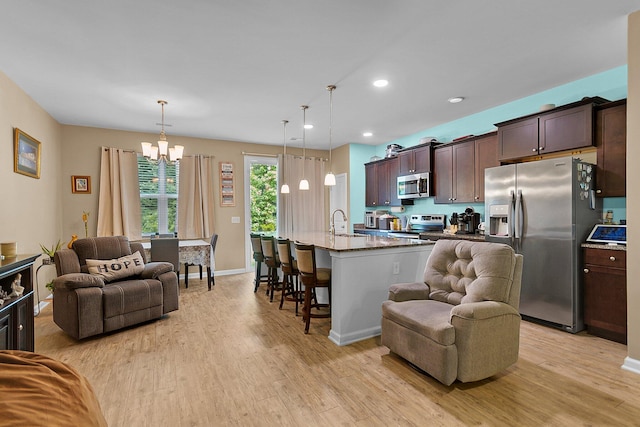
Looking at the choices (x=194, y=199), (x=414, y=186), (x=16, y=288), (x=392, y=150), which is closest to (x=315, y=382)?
(x=16, y=288)

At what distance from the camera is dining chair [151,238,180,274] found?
15.1 feet

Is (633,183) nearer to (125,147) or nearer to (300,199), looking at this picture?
(300,199)

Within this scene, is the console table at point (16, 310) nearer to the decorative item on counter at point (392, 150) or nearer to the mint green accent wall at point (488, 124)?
the mint green accent wall at point (488, 124)

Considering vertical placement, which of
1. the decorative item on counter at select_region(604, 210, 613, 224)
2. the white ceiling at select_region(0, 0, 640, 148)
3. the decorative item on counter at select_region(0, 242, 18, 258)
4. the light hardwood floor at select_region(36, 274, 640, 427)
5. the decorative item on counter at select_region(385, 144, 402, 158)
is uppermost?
the white ceiling at select_region(0, 0, 640, 148)

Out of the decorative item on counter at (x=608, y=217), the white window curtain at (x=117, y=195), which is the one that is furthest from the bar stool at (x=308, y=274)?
the white window curtain at (x=117, y=195)

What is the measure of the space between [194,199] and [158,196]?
0.63 meters

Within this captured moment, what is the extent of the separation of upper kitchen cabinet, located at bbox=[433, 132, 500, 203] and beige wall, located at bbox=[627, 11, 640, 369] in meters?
1.83

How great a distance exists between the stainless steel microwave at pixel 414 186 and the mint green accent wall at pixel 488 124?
1.00ft

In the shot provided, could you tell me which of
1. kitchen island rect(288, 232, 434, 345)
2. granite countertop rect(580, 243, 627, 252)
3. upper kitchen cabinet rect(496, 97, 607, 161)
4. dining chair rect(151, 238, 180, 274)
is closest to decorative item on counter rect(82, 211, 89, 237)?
dining chair rect(151, 238, 180, 274)

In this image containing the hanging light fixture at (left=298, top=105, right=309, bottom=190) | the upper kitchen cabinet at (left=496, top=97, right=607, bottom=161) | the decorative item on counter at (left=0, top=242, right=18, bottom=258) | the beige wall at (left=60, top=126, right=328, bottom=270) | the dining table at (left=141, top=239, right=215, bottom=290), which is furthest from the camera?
the beige wall at (left=60, top=126, right=328, bottom=270)

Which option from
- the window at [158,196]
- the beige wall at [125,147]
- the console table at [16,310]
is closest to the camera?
the console table at [16,310]

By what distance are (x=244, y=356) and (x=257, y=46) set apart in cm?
279

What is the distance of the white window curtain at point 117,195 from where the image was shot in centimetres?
541

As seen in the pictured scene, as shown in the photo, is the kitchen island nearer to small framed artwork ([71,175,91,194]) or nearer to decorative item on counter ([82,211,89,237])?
decorative item on counter ([82,211,89,237])
